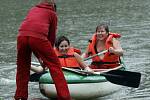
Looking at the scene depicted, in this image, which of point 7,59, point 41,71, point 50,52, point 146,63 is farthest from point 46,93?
point 7,59

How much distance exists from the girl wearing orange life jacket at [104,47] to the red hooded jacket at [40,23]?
2.26 m

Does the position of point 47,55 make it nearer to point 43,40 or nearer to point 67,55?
point 43,40

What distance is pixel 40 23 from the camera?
6.31 metres

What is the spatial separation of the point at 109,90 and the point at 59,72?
6.53 feet

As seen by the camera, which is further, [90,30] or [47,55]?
[90,30]

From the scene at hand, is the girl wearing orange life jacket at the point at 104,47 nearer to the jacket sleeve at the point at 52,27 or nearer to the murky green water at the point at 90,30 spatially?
the murky green water at the point at 90,30

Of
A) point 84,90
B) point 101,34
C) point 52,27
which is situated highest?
point 52,27

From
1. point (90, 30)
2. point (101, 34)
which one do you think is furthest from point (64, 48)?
A: point (90, 30)

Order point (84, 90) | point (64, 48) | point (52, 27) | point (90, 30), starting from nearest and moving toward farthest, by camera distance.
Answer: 1. point (52, 27)
2. point (84, 90)
3. point (64, 48)
4. point (90, 30)

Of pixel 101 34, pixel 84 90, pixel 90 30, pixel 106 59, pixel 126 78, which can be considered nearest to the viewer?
pixel 84 90

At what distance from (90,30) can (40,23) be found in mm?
10998

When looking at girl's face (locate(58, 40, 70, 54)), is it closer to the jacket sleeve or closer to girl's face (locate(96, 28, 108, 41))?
girl's face (locate(96, 28, 108, 41))

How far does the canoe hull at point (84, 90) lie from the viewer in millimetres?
7687

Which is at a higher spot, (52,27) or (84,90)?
(52,27)
